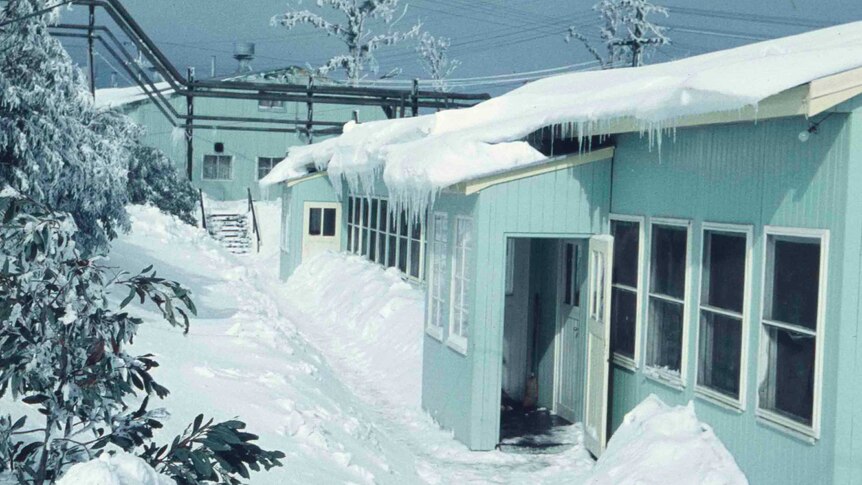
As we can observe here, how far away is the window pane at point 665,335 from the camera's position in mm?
8750

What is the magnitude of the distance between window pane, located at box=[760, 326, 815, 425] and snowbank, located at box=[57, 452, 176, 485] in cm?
468

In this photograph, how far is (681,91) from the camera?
7.16m

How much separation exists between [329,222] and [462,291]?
1338 cm

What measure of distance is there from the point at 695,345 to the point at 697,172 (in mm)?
1417

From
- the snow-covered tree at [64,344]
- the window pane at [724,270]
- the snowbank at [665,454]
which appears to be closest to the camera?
the snow-covered tree at [64,344]

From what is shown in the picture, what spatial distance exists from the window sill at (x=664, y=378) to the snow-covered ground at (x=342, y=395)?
1017 millimetres

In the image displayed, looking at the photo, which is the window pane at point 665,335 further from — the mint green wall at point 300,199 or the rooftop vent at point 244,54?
the rooftop vent at point 244,54

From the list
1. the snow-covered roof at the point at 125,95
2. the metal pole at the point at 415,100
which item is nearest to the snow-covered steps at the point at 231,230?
the snow-covered roof at the point at 125,95

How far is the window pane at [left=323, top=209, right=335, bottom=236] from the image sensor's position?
23797mm

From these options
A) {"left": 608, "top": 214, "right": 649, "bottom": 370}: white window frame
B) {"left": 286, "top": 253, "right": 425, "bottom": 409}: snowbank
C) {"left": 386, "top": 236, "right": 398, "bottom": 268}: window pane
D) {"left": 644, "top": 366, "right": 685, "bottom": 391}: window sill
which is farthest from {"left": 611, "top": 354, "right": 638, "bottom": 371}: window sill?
{"left": 386, "top": 236, "right": 398, "bottom": 268}: window pane

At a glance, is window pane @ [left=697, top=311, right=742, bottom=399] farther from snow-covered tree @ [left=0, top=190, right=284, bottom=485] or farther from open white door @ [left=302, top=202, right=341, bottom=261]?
open white door @ [left=302, top=202, right=341, bottom=261]

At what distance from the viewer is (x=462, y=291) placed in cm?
1083

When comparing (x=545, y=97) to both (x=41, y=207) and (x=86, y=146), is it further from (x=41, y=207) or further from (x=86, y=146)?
(x=41, y=207)

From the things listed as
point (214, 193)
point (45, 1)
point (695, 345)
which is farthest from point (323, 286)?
point (214, 193)
